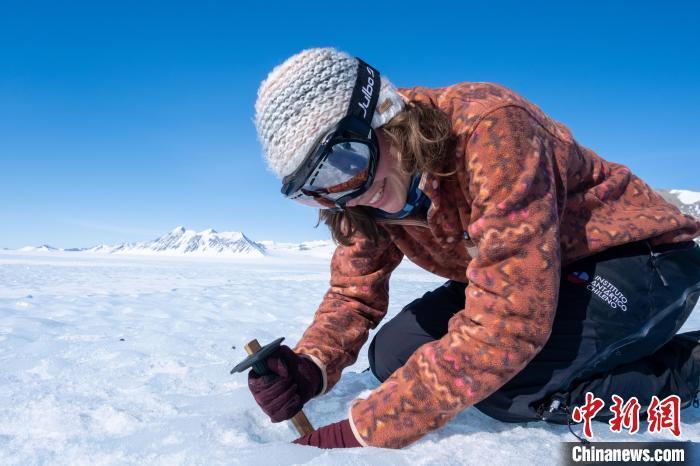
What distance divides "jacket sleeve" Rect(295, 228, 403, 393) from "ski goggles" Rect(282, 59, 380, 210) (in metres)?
0.47

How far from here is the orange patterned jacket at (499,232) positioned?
1.04 metres

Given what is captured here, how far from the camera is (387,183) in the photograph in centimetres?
132

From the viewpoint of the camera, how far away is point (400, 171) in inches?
50.7

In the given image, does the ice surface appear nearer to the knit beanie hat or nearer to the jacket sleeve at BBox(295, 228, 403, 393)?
the jacket sleeve at BBox(295, 228, 403, 393)

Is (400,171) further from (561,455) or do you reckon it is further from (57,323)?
(57,323)

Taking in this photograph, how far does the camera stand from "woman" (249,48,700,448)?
1061mm

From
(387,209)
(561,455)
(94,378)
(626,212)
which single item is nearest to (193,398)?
(94,378)

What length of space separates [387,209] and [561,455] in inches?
32.9

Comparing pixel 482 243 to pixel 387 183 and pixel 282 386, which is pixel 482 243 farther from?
pixel 282 386

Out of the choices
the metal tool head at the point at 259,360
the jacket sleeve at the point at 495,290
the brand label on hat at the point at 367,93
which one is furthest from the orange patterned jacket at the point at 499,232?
the metal tool head at the point at 259,360

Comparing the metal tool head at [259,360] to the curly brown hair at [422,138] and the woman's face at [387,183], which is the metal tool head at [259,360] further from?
the curly brown hair at [422,138]

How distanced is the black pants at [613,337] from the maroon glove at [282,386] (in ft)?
1.95

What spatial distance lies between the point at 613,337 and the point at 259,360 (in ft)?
3.52

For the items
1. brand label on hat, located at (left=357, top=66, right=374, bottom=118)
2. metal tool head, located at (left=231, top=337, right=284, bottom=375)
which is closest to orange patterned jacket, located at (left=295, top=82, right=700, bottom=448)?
brand label on hat, located at (left=357, top=66, right=374, bottom=118)
